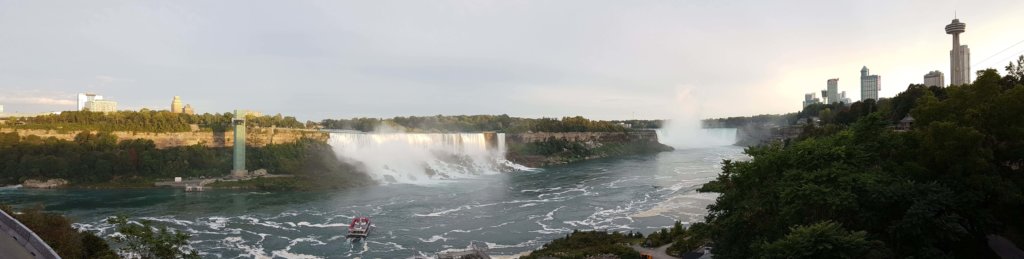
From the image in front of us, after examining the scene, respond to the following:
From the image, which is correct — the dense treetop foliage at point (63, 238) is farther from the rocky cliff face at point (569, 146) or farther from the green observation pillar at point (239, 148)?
the rocky cliff face at point (569, 146)

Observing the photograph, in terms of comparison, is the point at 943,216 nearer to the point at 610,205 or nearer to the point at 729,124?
the point at 610,205

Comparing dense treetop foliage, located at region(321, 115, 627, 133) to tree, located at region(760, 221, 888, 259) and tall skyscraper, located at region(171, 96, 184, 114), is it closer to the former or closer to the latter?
tall skyscraper, located at region(171, 96, 184, 114)

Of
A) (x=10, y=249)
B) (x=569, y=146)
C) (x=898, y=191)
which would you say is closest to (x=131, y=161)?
(x=10, y=249)

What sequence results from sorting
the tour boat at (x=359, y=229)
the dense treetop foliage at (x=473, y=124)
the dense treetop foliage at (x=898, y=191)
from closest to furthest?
the dense treetop foliage at (x=898, y=191) < the tour boat at (x=359, y=229) < the dense treetop foliage at (x=473, y=124)

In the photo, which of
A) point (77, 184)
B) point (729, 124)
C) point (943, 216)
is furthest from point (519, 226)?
point (729, 124)

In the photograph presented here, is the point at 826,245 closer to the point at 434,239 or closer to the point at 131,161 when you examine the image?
the point at 434,239

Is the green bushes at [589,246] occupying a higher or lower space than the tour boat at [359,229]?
higher

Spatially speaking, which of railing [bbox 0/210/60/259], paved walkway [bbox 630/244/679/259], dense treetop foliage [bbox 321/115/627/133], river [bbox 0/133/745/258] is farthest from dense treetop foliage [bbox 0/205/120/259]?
dense treetop foliage [bbox 321/115/627/133]

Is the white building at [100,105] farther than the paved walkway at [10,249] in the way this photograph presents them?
Yes

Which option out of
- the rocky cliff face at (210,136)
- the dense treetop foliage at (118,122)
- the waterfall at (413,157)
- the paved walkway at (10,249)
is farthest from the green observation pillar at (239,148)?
the paved walkway at (10,249)
